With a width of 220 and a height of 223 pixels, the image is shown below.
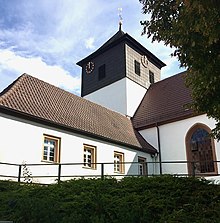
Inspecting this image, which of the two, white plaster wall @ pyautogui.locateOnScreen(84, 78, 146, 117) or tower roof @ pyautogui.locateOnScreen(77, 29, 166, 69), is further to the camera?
tower roof @ pyautogui.locateOnScreen(77, 29, 166, 69)

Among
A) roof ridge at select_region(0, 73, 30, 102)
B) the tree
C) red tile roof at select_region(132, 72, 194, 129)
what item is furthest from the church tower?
the tree

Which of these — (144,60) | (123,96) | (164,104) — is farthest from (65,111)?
(144,60)

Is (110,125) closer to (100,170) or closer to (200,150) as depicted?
(100,170)

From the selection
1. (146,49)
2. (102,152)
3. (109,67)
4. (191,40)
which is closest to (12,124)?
(102,152)

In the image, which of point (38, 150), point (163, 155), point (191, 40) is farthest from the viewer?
point (163, 155)

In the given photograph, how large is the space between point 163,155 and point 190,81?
44.6ft

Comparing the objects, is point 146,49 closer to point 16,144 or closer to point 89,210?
point 16,144

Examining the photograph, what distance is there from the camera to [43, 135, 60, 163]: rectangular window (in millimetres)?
15188

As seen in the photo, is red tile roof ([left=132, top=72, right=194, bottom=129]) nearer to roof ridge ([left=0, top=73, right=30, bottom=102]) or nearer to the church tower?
the church tower

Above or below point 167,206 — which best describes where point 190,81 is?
above

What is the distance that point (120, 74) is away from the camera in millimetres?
26766

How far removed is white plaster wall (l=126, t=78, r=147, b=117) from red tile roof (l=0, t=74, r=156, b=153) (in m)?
2.77

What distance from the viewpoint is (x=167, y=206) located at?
7.45 m

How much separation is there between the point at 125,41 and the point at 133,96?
5.15 metres
